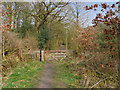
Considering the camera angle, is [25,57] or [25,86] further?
[25,57]

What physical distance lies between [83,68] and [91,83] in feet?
1.57

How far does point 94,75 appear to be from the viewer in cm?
177

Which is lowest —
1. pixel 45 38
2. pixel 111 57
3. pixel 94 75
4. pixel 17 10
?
pixel 94 75

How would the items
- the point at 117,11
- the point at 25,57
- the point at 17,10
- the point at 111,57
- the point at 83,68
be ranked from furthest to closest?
the point at 25,57 → the point at 17,10 → the point at 83,68 → the point at 111,57 → the point at 117,11

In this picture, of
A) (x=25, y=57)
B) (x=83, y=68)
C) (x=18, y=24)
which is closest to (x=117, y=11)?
(x=83, y=68)

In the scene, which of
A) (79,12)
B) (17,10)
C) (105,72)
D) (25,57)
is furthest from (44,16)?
(105,72)

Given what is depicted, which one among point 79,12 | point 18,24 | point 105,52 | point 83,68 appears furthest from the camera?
point 18,24

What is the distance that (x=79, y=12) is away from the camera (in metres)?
2.25

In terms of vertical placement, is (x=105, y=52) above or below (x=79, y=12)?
below

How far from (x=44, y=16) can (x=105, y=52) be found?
167cm

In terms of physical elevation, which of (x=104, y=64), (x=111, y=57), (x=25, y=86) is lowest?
(x=25, y=86)

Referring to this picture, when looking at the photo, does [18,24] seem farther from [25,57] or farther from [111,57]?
[111,57]

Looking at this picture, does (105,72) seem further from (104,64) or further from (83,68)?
(83,68)

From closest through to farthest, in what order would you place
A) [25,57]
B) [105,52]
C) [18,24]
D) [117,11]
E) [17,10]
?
[117,11] < [105,52] < [17,10] < [18,24] < [25,57]
